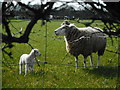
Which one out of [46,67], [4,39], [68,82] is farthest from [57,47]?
[4,39]

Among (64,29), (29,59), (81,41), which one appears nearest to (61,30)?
(64,29)

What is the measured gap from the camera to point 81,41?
4.40 metres

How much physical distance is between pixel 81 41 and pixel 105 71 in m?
0.76

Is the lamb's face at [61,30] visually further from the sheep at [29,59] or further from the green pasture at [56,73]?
the sheep at [29,59]

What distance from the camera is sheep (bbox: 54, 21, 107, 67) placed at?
14.3 feet

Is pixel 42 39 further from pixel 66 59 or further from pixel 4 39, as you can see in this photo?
pixel 4 39

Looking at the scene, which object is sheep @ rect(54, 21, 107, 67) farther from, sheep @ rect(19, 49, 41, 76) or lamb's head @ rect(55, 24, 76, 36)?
sheep @ rect(19, 49, 41, 76)

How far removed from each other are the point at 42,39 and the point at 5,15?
2.32 m

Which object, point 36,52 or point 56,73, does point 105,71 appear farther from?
point 36,52

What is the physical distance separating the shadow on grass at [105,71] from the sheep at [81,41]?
0.13 m

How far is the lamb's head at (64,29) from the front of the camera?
421 cm

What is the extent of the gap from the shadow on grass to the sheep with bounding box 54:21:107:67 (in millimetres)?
133

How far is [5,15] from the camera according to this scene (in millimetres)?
1805

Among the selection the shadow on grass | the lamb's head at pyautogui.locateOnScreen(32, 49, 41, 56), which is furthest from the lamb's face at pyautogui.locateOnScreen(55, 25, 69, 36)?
the shadow on grass
